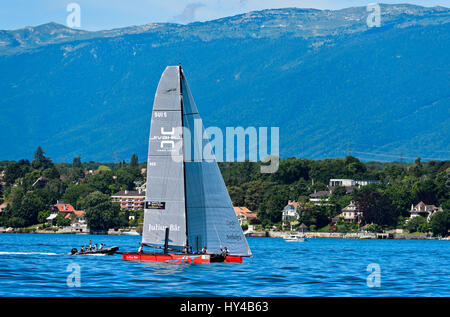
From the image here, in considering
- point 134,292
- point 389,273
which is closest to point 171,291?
point 134,292

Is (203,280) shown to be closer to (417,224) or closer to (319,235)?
(417,224)

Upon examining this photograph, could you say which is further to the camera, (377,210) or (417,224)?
(377,210)

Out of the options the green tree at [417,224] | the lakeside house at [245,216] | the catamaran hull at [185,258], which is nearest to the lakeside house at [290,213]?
the lakeside house at [245,216]

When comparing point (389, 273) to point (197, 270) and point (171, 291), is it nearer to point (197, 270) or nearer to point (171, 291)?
point (197, 270)

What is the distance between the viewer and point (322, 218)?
570 feet

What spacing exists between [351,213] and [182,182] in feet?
442

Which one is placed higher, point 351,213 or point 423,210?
point 423,210

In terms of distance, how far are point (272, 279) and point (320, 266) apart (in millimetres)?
14870

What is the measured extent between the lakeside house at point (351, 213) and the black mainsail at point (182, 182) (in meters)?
127

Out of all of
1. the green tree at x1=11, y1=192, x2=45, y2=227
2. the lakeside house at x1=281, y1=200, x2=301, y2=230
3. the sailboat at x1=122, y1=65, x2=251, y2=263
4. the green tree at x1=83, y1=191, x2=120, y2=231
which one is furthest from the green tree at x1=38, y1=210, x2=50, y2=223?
the sailboat at x1=122, y1=65, x2=251, y2=263

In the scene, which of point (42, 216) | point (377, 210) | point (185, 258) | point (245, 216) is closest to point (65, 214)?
point (42, 216)

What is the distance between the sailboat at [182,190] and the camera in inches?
1812

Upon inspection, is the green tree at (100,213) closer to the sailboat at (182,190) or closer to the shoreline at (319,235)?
the shoreline at (319,235)

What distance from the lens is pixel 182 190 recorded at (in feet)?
151
